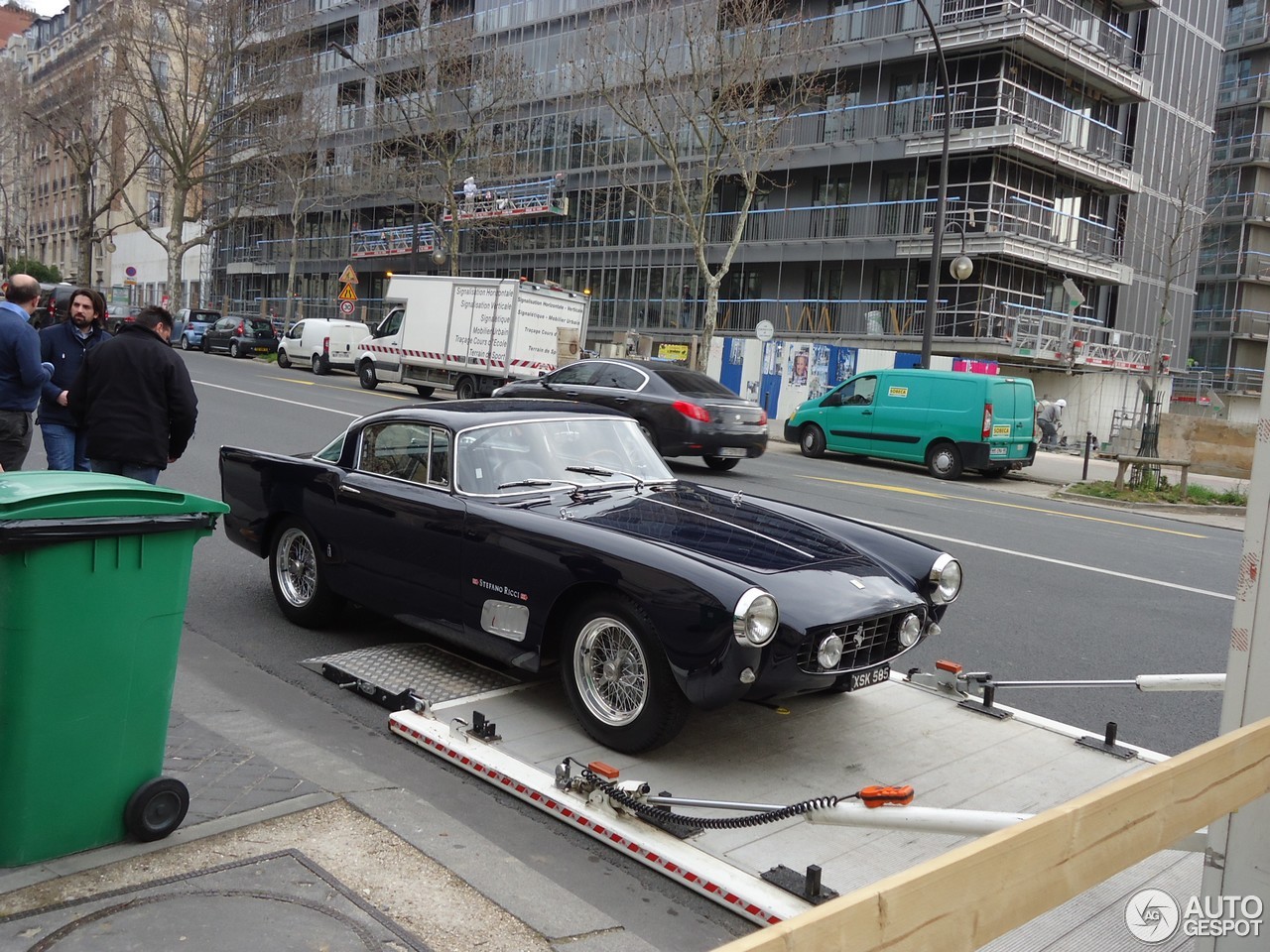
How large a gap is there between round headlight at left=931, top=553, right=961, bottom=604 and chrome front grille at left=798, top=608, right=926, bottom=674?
454 mm

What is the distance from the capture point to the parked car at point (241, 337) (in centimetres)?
4097

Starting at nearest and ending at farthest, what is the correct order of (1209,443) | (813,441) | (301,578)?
(301,578) → (813,441) → (1209,443)

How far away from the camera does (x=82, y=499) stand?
3518 mm

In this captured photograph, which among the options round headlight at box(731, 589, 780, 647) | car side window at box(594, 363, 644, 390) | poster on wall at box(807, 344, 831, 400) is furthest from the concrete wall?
round headlight at box(731, 589, 780, 647)

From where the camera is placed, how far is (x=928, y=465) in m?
19.6

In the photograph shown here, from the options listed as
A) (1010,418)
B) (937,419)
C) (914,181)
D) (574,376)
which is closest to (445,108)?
(914,181)

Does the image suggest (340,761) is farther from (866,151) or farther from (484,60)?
(484,60)

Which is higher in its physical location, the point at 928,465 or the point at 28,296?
the point at 28,296

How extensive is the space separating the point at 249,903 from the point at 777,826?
1870 mm

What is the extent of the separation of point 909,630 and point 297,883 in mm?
2751

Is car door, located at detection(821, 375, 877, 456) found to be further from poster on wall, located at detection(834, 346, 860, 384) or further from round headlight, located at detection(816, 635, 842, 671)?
round headlight, located at detection(816, 635, 842, 671)

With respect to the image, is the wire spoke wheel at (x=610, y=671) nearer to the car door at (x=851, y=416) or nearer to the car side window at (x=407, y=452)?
the car side window at (x=407, y=452)

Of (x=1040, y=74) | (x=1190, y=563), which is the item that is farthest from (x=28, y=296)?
(x=1040, y=74)

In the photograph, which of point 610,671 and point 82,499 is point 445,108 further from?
point 82,499
